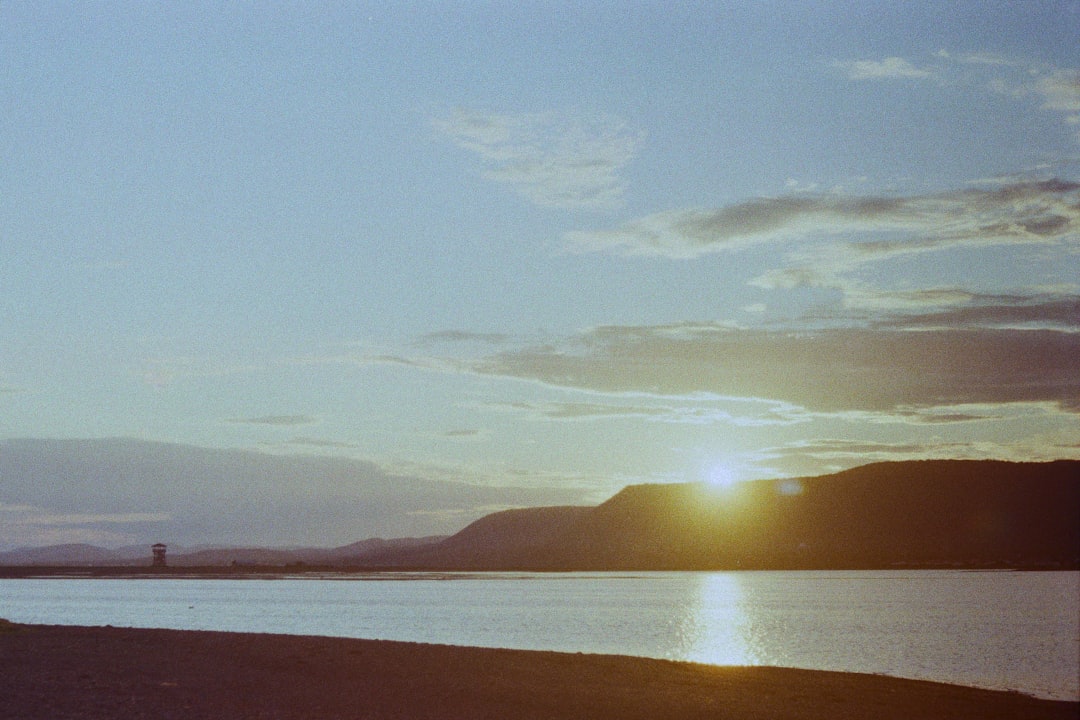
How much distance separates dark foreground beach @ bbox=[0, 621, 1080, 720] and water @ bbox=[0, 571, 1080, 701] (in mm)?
7367

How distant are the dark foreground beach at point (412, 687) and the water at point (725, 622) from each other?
7.37 metres

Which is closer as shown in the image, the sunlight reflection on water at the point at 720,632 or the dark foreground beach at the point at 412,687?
the dark foreground beach at the point at 412,687

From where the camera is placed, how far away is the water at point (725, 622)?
4931 cm

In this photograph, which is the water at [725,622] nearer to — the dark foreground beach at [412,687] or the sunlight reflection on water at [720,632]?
the sunlight reflection on water at [720,632]

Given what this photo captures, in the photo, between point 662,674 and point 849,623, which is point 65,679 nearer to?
point 662,674

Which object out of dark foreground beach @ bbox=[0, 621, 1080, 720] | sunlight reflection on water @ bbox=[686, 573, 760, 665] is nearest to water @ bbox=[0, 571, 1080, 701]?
sunlight reflection on water @ bbox=[686, 573, 760, 665]

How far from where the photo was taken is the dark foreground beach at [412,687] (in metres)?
26.0

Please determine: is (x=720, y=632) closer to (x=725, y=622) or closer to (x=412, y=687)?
(x=725, y=622)

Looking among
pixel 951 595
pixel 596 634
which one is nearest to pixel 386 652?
pixel 596 634

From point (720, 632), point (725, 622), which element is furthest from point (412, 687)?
point (725, 622)

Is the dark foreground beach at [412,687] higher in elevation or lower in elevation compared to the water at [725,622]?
higher

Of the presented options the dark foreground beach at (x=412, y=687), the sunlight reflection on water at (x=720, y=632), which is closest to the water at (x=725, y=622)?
the sunlight reflection on water at (x=720, y=632)

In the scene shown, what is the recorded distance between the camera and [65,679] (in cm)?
2900

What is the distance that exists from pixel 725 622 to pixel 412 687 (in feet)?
168
